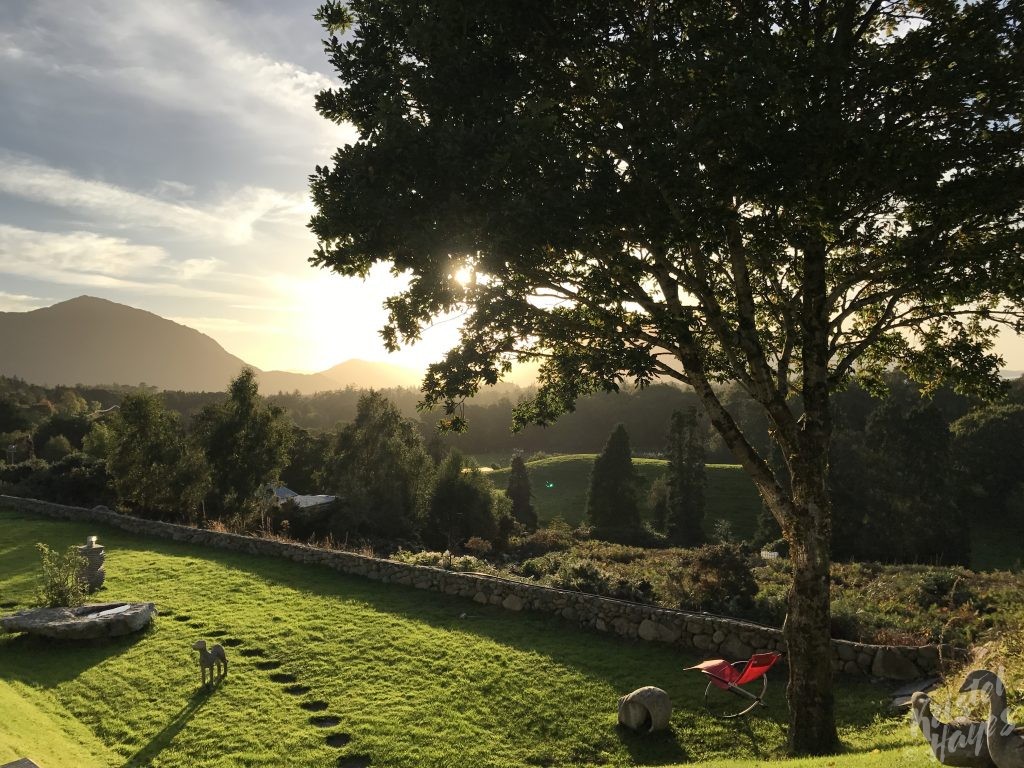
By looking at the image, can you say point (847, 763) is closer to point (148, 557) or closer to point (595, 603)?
point (595, 603)

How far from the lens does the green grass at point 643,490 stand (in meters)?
55.9

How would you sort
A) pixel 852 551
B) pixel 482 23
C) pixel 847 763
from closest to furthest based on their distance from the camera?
1. pixel 847 763
2. pixel 482 23
3. pixel 852 551

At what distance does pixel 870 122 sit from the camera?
331 inches

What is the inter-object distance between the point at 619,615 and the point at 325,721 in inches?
298

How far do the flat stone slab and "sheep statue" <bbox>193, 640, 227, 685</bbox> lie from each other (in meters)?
3.33

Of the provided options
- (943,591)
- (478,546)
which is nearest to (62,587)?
(478,546)

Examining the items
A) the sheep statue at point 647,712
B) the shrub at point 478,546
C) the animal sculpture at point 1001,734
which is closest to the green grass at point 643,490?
the shrub at point 478,546

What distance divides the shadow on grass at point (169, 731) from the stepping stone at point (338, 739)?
8.30 feet

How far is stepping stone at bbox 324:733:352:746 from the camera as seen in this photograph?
10219mm

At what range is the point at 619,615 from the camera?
15641 millimetres

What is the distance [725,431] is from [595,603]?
7243 mm

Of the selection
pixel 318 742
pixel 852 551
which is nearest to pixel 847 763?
pixel 318 742

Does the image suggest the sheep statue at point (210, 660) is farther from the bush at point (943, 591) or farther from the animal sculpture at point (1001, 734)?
the bush at point (943, 591)

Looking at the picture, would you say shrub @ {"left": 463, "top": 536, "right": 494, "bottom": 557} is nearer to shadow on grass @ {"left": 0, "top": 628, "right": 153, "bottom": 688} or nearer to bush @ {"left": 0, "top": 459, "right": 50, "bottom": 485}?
shadow on grass @ {"left": 0, "top": 628, "right": 153, "bottom": 688}
